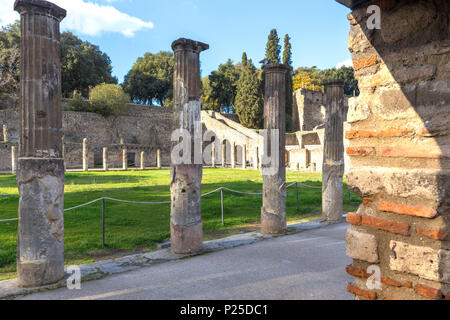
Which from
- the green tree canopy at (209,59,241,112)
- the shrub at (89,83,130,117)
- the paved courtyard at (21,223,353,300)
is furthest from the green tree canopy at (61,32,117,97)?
the paved courtyard at (21,223,353,300)

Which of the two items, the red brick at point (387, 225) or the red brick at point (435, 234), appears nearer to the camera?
the red brick at point (435, 234)

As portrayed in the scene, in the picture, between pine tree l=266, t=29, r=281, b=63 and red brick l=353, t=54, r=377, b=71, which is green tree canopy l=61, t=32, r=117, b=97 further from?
red brick l=353, t=54, r=377, b=71

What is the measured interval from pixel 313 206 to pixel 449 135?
7.94 m

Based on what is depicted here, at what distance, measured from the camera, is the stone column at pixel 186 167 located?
517 cm

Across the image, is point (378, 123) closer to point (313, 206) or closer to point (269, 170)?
point (269, 170)

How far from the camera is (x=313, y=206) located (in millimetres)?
9570

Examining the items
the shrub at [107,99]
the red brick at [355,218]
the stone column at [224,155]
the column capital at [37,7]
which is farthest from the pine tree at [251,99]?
the red brick at [355,218]

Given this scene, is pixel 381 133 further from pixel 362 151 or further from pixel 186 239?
pixel 186 239

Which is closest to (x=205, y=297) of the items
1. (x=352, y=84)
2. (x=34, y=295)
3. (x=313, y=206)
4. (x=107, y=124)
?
(x=34, y=295)

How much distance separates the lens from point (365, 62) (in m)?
2.25

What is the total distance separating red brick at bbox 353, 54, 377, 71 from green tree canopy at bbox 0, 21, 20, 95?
31561mm

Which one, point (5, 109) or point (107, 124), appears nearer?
point (5, 109)

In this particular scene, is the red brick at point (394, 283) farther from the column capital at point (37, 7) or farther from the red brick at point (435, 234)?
the column capital at point (37, 7)

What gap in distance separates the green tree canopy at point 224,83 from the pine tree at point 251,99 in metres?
7.71
